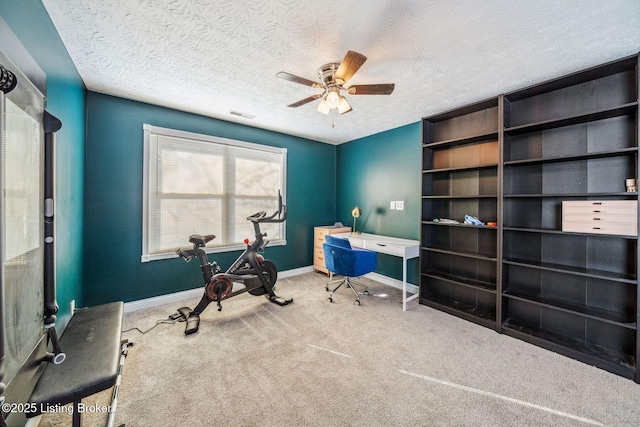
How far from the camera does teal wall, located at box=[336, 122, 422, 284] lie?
3.65m

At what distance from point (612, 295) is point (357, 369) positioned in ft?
7.65

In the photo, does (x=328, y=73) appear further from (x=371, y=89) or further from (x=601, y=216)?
(x=601, y=216)

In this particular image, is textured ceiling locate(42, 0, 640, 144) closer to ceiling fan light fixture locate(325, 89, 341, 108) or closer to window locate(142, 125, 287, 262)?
ceiling fan light fixture locate(325, 89, 341, 108)

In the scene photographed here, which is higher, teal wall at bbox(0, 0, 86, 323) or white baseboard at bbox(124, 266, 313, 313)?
teal wall at bbox(0, 0, 86, 323)

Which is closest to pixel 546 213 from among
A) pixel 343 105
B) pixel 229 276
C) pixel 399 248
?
pixel 399 248

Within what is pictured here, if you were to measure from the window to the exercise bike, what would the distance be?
468 mm

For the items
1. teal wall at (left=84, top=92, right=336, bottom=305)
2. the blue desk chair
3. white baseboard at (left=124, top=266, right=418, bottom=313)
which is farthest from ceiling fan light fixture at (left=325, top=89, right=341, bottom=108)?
white baseboard at (left=124, top=266, right=418, bottom=313)

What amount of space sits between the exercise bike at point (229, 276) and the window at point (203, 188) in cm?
47

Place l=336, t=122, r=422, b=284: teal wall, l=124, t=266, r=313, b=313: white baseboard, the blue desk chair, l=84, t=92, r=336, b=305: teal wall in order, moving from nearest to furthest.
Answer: l=84, t=92, r=336, b=305: teal wall < l=124, t=266, r=313, b=313: white baseboard < the blue desk chair < l=336, t=122, r=422, b=284: teal wall

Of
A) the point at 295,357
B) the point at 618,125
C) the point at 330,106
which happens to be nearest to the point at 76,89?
the point at 330,106

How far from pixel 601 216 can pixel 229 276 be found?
3.57 meters

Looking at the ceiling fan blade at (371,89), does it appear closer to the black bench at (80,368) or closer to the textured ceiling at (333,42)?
the textured ceiling at (333,42)

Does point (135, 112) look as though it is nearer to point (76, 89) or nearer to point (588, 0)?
point (76, 89)

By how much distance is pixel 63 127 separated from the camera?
1843 mm
